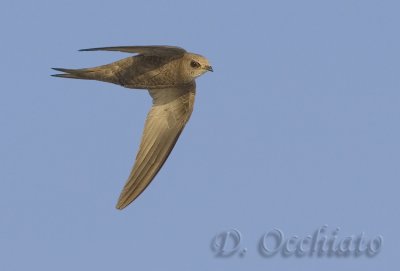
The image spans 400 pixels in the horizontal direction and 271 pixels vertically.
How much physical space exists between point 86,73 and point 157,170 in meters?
1.78

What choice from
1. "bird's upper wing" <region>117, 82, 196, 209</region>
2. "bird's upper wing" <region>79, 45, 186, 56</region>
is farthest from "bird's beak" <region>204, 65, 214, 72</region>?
"bird's upper wing" <region>117, 82, 196, 209</region>

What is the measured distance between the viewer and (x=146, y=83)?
1358 centimetres

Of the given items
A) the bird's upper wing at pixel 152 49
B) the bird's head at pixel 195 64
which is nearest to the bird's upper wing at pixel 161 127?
the bird's head at pixel 195 64

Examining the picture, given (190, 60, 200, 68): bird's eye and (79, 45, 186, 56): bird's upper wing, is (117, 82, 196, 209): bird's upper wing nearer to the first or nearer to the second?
(190, 60, 200, 68): bird's eye

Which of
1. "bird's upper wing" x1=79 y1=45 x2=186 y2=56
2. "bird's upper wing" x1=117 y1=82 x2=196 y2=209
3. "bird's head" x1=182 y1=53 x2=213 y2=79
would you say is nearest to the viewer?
"bird's upper wing" x1=79 y1=45 x2=186 y2=56

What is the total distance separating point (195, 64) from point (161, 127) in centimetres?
164

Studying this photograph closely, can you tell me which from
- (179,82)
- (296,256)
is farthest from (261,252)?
(179,82)

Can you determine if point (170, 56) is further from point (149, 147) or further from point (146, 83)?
point (149, 147)

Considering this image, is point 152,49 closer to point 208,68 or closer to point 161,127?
point 208,68

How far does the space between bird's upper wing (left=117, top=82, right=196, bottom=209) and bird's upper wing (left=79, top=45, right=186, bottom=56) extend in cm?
153

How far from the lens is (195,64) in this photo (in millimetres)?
13398

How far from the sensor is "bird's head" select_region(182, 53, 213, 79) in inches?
526

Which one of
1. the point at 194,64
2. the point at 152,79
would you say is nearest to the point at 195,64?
the point at 194,64

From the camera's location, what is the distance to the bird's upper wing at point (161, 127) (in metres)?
14.2
